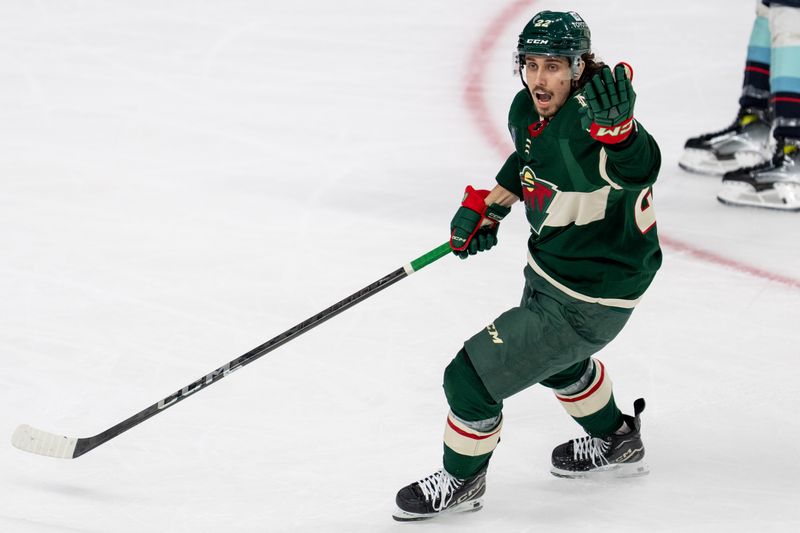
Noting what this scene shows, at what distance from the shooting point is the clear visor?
2.23m

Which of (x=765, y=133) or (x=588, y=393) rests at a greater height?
(x=765, y=133)

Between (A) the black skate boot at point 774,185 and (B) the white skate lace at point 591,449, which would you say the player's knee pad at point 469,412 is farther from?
(A) the black skate boot at point 774,185

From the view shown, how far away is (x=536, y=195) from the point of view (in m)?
2.35

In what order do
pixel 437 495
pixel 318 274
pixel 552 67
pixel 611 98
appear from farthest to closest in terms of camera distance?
pixel 318 274 → pixel 437 495 → pixel 552 67 → pixel 611 98

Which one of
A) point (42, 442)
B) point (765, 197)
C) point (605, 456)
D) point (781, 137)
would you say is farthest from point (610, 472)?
point (781, 137)

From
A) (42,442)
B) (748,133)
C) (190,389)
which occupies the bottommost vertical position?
(42,442)

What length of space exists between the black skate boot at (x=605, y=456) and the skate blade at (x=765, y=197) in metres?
1.79

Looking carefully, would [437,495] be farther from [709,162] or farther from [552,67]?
[709,162]

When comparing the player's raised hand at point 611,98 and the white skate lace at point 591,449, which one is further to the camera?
the white skate lace at point 591,449

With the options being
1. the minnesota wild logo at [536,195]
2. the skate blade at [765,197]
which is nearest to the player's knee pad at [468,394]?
the minnesota wild logo at [536,195]

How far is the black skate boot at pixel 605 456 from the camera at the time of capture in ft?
8.64

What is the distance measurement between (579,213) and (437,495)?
2.19 ft

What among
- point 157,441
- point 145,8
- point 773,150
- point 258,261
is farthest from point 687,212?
point 145,8

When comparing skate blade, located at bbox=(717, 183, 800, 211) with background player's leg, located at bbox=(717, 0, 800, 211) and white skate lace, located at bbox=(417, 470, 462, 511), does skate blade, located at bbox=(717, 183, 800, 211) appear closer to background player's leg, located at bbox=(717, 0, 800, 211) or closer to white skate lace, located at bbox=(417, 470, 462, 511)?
background player's leg, located at bbox=(717, 0, 800, 211)
